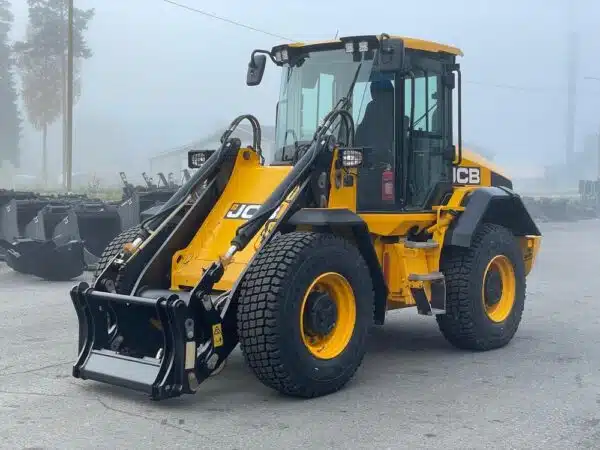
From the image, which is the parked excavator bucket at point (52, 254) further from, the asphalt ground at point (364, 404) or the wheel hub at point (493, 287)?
the wheel hub at point (493, 287)

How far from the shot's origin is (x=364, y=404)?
600 cm

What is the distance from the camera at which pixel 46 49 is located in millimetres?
59719

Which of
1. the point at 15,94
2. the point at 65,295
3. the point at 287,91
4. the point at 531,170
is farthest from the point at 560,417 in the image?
the point at 15,94

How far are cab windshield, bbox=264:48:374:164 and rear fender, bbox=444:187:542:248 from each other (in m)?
1.27

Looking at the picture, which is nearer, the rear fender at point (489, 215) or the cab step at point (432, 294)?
the cab step at point (432, 294)

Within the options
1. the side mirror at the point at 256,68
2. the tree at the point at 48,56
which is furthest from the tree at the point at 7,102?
the side mirror at the point at 256,68

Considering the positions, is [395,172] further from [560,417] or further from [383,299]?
[560,417]

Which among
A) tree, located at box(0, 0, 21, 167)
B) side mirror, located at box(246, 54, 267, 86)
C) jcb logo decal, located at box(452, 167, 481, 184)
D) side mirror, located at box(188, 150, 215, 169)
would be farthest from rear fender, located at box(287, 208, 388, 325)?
tree, located at box(0, 0, 21, 167)

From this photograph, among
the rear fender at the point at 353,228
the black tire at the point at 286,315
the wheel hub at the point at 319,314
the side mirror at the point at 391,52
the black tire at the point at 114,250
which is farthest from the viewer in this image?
the side mirror at the point at 391,52

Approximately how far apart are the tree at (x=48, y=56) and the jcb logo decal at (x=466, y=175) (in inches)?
2046

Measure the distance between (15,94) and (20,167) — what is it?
918 cm

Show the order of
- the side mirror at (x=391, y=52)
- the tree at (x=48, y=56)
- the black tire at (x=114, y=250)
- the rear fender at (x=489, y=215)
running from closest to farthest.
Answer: the black tire at (x=114, y=250) < the side mirror at (x=391, y=52) < the rear fender at (x=489, y=215) < the tree at (x=48, y=56)

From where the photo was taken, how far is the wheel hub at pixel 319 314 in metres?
6.22

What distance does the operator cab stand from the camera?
7.38 m
